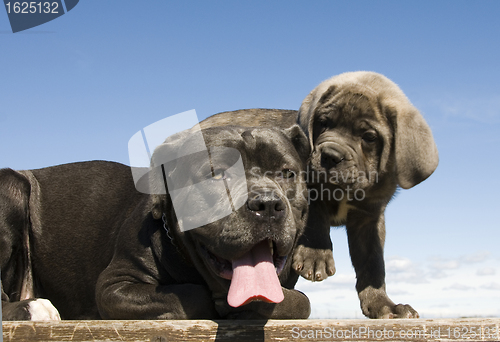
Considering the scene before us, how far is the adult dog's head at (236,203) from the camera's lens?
3.20 m

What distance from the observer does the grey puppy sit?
14.4ft

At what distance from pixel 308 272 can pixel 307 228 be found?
15.7 inches

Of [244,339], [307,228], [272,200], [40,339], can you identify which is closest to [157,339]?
[244,339]

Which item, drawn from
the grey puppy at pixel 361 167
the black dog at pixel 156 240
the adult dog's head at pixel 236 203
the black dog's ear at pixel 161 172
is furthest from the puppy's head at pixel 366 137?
the black dog's ear at pixel 161 172

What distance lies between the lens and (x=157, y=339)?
2.77 m

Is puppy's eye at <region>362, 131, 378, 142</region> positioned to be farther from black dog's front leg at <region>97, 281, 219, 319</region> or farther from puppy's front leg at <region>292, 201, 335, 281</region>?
black dog's front leg at <region>97, 281, 219, 319</region>

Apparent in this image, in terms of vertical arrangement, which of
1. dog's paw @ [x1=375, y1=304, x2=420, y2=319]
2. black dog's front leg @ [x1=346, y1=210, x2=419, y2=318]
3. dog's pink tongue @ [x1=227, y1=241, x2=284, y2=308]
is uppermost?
dog's pink tongue @ [x1=227, y1=241, x2=284, y2=308]

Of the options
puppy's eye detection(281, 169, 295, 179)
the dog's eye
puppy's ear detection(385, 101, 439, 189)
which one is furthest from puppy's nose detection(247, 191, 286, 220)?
puppy's ear detection(385, 101, 439, 189)

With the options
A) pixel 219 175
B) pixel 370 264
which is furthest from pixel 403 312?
pixel 219 175

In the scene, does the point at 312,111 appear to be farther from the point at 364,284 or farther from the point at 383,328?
the point at 383,328

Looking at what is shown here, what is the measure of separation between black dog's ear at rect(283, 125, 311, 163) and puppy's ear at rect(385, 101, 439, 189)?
0.90m

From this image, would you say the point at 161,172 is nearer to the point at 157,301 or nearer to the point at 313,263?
the point at 157,301

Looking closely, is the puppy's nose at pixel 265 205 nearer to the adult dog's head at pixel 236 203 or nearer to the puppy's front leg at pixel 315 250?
the adult dog's head at pixel 236 203

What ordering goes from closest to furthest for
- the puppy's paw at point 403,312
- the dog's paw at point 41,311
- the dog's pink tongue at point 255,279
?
the dog's pink tongue at point 255,279 < the dog's paw at point 41,311 < the puppy's paw at point 403,312
